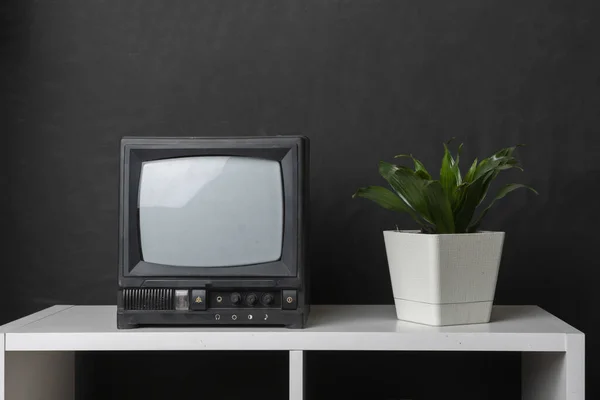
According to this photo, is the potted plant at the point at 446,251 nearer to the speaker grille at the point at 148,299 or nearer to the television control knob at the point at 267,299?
the television control knob at the point at 267,299

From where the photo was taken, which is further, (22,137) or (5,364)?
(22,137)

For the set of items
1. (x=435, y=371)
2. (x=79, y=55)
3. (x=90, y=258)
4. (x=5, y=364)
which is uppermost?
(x=79, y=55)

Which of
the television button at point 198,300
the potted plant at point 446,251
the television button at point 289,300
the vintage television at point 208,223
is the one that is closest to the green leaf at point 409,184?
the potted plant at point 446,251

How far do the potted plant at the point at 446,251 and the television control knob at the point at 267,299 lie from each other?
0.93 feet

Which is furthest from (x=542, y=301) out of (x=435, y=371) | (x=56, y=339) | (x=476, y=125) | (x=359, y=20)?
(x=56, y=339)

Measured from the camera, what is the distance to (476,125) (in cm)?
166

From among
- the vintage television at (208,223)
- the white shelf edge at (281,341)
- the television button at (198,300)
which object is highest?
the vintage television at (208,223)

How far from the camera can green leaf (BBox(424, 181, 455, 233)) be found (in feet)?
4.22

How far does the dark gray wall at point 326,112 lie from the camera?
5.42 feet

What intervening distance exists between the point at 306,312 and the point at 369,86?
0.66 metres

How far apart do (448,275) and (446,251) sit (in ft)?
0.16

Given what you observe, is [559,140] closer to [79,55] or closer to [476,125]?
[476,125]

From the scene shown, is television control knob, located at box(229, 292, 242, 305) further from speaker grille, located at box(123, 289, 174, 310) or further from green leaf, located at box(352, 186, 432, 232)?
green leaf, located at box(352, 186, 432, 232)

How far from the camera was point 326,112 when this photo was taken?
1671mm
